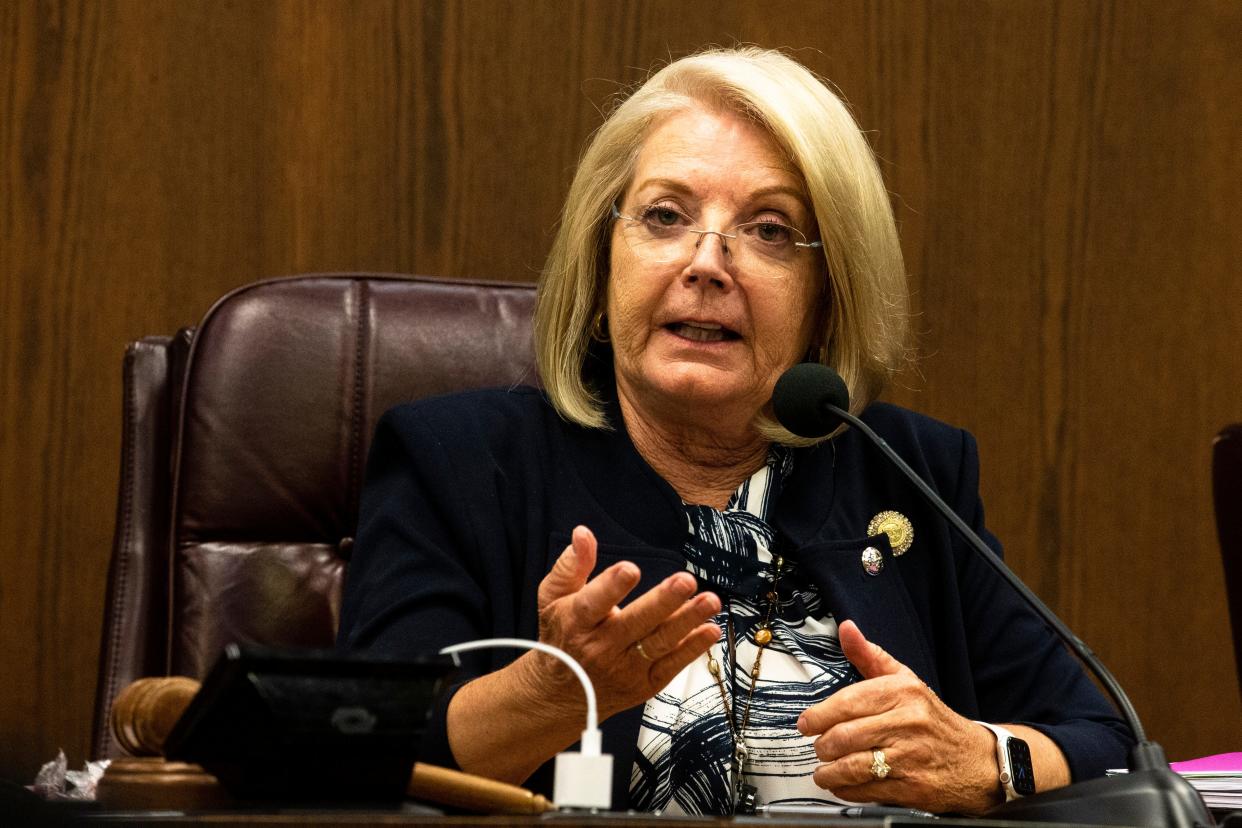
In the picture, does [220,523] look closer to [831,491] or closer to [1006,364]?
[831,491]

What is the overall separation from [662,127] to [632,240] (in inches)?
6.3

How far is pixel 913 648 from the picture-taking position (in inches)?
65.2

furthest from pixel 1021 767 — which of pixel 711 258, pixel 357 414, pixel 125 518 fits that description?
pixel 125 518

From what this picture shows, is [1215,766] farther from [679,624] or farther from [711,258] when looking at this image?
[711,258]

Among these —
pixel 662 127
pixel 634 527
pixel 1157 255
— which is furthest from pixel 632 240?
pixel 1157 255

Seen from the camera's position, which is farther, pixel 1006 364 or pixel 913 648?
pixel 1006 364

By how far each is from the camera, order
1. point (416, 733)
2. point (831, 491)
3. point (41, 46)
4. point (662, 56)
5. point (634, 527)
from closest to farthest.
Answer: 1. point (416, 733)
2. point (634, 527)
3. point (831, 491)
4. point (41, 46)
5. point (662, 56)

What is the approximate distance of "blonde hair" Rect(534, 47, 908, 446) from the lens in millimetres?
1767

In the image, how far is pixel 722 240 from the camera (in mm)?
1723

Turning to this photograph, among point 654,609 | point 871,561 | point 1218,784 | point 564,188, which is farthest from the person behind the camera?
point 564,188

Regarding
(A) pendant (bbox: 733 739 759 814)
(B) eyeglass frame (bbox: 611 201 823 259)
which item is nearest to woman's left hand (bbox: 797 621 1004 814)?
(A) pendant (bbox: 733 739 759 814)

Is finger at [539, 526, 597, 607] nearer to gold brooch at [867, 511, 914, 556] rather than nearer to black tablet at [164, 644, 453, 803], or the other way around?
black tablet at [164, 644, 453, 803]

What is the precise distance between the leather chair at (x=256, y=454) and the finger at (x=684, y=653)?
650 millimetres

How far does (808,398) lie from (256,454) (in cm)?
68
